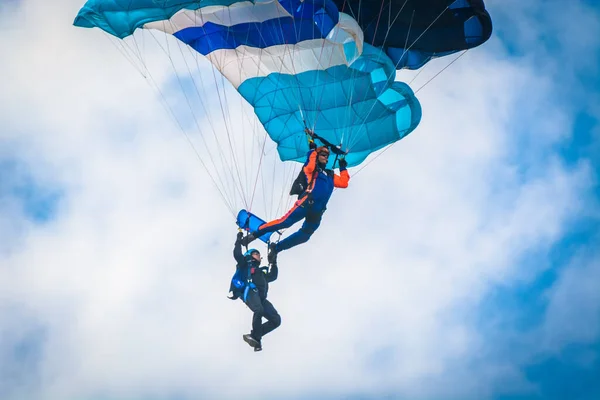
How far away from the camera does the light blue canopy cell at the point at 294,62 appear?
1496cm

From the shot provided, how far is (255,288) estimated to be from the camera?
14156 millimetres

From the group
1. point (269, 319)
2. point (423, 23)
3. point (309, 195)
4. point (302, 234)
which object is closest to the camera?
point (309, 195)

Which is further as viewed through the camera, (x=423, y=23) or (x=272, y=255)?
(x=423, y=23)

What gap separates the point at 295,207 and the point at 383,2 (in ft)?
12.9

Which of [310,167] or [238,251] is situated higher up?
[310,167]

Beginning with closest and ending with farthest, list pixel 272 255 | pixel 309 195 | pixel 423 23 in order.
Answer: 1. pixel 309 195
2. pixel 272 255
3. pixel 423 23

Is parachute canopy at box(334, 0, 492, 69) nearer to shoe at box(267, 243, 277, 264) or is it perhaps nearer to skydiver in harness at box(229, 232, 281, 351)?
shoe at box(267, 243, 277, 264)

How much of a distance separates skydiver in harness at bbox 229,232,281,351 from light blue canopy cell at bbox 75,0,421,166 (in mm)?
2412

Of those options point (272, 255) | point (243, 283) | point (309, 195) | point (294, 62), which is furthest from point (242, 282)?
point (294, 62)

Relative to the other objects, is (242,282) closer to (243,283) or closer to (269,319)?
(243,283)

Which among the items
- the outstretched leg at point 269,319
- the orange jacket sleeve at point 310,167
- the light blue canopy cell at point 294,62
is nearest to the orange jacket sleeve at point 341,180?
the orange jacket sleeve at point 310,167

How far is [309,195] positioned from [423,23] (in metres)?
3.89

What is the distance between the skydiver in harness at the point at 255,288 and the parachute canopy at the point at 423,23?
4349 mm

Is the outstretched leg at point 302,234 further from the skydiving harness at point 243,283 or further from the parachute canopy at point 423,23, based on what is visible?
the parachute canopy at point 423,23
